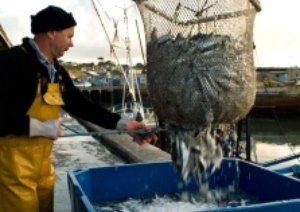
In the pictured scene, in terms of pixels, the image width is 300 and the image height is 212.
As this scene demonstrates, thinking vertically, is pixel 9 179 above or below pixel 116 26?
below

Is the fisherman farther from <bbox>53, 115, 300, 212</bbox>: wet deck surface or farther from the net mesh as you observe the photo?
<bbox>53, 115, 300, 212</bbox>: wet deck surface

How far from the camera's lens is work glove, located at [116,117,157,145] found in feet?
12.3

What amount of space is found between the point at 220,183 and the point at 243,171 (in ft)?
0.86

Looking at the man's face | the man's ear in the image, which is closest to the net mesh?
the man's face

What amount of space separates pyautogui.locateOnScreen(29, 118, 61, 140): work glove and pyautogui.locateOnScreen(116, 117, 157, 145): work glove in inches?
26.3

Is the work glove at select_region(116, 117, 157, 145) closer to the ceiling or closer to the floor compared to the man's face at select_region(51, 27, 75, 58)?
closer to the floor

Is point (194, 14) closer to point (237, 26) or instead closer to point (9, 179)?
point (237, 26)

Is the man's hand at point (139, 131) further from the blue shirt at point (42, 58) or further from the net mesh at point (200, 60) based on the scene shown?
the blue shirt at point (42, 58)

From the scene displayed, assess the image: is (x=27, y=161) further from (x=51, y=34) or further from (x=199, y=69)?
(x=199, y=69)

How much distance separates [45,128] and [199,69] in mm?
1111

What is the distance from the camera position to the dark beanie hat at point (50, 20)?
3215mm

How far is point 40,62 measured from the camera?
3223mm

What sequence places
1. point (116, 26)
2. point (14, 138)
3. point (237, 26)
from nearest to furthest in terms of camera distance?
point (14, 138), point (237, 26), point (116, 26)

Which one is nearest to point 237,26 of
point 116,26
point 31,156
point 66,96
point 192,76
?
point 192,76
